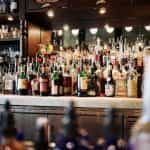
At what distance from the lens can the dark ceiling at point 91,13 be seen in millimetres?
3508

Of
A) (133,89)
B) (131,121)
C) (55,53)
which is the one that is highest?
(55,53)

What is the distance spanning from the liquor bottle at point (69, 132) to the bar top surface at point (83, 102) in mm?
2068

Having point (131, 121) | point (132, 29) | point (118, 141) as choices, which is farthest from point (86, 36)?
point (118, 141)

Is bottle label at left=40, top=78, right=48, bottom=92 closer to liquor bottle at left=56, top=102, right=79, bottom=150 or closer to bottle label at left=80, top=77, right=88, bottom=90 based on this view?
bottle label at left=80, top=77, right=88, bottom=90

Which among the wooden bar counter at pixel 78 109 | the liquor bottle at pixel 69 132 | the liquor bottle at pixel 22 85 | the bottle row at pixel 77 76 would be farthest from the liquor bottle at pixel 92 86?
the liquor bottle at pixel 69 132

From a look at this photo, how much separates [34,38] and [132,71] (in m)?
1.21

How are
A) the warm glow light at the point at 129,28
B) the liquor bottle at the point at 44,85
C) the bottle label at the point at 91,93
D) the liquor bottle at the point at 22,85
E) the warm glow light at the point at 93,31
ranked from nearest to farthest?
1. the bottle label at the point at 91,93
2. the liquor bottle at the point at 44,85
3. the liquor bottle at the point at 22,85
4. the warm glow light at the point at 129,28
5. the warm glow light at the point at 93,31

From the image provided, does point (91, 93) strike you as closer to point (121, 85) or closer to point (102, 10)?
point (121, 85)

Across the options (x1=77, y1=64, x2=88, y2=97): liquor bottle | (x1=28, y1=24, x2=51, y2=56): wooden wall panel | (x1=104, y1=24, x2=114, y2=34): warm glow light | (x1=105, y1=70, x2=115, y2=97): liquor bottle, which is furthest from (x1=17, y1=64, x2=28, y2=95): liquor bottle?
(x1=104, y1=24, x2=114, y2=34): warm glow light

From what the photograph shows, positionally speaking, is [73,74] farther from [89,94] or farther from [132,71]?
[132,71]

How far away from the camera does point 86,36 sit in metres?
3.87

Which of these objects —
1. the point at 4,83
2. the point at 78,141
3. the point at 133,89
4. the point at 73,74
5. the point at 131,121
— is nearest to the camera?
the point at 78,141

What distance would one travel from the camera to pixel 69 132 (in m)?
0.73

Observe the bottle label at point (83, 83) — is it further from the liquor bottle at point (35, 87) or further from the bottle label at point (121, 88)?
the liquor bottle at point (35, 87)
